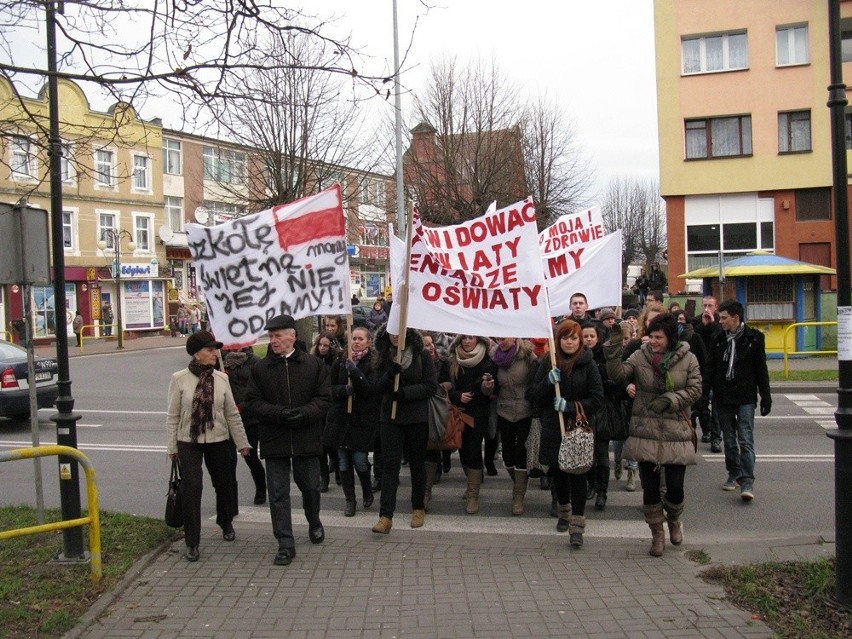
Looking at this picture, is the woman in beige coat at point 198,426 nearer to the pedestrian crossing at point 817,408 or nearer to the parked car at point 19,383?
the parked car at point 19,383

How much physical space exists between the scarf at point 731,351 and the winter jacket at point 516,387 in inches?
82.1

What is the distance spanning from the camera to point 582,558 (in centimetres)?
628

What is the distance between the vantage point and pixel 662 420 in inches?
247

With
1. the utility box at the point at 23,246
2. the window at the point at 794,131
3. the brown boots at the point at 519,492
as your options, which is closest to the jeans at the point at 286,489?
the brown boots at the point at 519,492

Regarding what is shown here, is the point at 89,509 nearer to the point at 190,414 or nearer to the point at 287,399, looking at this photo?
the point at 190,414

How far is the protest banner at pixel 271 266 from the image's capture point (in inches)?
281

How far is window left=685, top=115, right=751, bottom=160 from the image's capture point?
30.9 meters

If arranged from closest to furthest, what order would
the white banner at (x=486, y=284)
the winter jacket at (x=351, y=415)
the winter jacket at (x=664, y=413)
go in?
the winter jacket at (x=664, y=413)
the white banner at (x=486, y=284)
the winter jacket at (x=351, y=415)

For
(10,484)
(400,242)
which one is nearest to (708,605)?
(400,242)

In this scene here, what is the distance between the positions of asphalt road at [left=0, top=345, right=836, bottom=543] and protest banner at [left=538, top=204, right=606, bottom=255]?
3186mm

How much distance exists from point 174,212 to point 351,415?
42.8 meters

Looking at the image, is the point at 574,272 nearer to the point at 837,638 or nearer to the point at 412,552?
the point at 412,552

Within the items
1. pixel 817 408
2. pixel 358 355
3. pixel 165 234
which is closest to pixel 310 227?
pixel 358 355

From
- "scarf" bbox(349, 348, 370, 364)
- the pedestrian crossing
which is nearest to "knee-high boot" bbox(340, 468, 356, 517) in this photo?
"scarf" bbox(349, 348, 370, 364)
